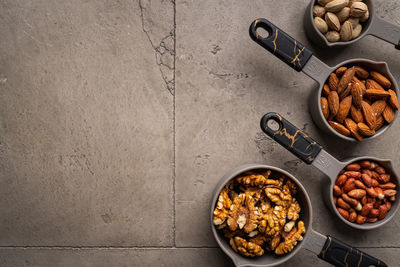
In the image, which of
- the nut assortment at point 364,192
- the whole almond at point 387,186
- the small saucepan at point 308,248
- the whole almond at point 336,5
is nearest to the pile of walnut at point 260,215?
the small saucepan at point 308,248

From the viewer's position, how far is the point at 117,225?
885mm

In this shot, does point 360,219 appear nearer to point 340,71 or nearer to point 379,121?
point 379,121

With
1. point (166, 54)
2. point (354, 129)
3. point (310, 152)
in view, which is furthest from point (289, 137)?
point (166, 54)

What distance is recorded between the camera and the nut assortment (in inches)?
31.3

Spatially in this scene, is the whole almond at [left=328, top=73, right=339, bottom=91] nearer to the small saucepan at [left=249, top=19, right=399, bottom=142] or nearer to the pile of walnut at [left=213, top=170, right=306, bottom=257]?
the small saucepan at [left=249, top=19, right=399, bottom=142]

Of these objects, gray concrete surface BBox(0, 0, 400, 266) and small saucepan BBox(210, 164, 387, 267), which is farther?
gray concrete surface BBox(0, 0, 400, 266)

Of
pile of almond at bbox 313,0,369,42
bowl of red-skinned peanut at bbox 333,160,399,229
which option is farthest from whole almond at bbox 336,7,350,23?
bowl of red-skinned peanut at bbox 333,160,399,229

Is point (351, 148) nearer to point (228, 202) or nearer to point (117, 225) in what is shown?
point (228, 202)

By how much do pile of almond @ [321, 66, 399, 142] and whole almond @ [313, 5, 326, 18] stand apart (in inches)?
5.9

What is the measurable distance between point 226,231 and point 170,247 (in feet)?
0.64

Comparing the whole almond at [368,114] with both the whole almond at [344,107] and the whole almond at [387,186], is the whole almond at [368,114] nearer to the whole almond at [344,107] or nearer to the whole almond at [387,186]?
the whole almond at [344,107]

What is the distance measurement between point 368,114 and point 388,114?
0.06 metres

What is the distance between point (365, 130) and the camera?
0.78 metres

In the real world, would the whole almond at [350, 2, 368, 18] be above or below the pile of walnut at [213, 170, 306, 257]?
above
